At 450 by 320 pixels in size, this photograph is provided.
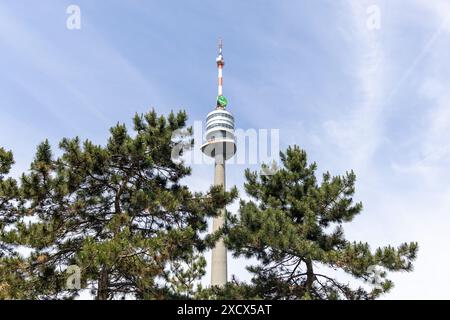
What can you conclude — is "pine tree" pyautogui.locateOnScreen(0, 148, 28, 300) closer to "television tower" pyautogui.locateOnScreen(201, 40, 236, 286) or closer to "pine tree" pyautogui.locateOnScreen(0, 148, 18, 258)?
"pine tree" pyautogui.locateOnScreen(0, 148, 18, 258)

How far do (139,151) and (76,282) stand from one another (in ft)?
16.3

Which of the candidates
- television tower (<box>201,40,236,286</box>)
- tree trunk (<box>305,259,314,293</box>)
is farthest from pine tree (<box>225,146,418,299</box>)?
television tower (<box>201,40,236,286</box>)

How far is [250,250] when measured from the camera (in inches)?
717

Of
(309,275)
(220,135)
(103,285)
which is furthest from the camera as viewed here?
(220,135)

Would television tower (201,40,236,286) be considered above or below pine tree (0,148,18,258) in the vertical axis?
above

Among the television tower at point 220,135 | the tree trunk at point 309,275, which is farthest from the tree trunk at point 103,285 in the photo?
the television tower at point 220,135

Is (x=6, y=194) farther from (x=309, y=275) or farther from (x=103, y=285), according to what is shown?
(x=309, y=275)

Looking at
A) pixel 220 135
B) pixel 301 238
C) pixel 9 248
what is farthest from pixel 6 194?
pixel 220 135

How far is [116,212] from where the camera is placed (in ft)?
55.1

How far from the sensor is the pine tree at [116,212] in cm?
1440

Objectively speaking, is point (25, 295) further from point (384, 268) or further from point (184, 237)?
point (384, 268)

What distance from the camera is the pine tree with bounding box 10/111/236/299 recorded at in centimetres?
1440
